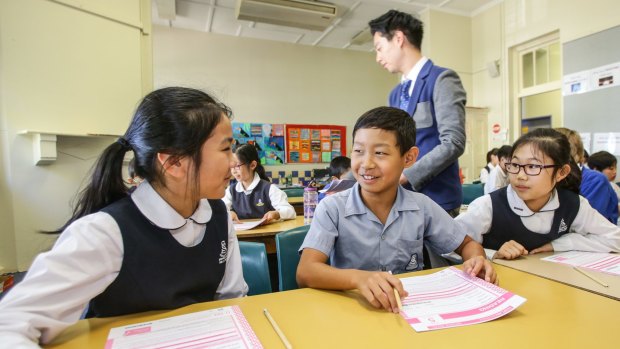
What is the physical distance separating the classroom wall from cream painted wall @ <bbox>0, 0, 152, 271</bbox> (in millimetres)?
4392

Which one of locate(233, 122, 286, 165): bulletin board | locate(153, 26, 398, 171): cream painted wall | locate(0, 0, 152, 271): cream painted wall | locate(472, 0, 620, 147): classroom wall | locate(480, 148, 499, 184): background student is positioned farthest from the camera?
locate(233, 122, 286, 165): bulletin board

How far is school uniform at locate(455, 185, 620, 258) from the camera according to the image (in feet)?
4.45

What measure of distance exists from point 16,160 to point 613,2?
5291mm

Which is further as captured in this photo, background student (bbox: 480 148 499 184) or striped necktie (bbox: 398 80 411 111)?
background student (bbox: 480 148 499 184)

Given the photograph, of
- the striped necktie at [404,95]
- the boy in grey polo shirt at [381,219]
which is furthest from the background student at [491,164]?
the boy in grey polo shirt at [381,219]

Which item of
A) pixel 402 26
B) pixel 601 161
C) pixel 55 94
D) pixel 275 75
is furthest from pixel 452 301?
pixel 275 75

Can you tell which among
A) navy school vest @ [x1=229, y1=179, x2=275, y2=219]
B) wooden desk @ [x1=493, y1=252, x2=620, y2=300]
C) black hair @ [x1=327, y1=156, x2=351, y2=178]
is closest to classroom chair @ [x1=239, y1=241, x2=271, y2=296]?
wooden desk @ [x1=493, y1=252, x2=620, y2=300]

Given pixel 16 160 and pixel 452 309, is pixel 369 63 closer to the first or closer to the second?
pixel 16 160

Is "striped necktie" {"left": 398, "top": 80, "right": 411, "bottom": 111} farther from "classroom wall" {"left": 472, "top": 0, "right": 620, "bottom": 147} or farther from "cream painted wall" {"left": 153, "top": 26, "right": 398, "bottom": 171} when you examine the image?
"cream painted wall" {"left": 153, "top": 26, "right": 398, "bottom": 171}

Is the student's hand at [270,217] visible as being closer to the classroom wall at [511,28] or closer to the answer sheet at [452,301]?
the answer sheet at [452,301]

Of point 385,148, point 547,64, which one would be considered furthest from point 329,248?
point 547,64

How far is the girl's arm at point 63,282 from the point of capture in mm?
566

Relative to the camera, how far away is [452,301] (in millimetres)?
799

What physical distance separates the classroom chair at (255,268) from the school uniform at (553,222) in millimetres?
785
